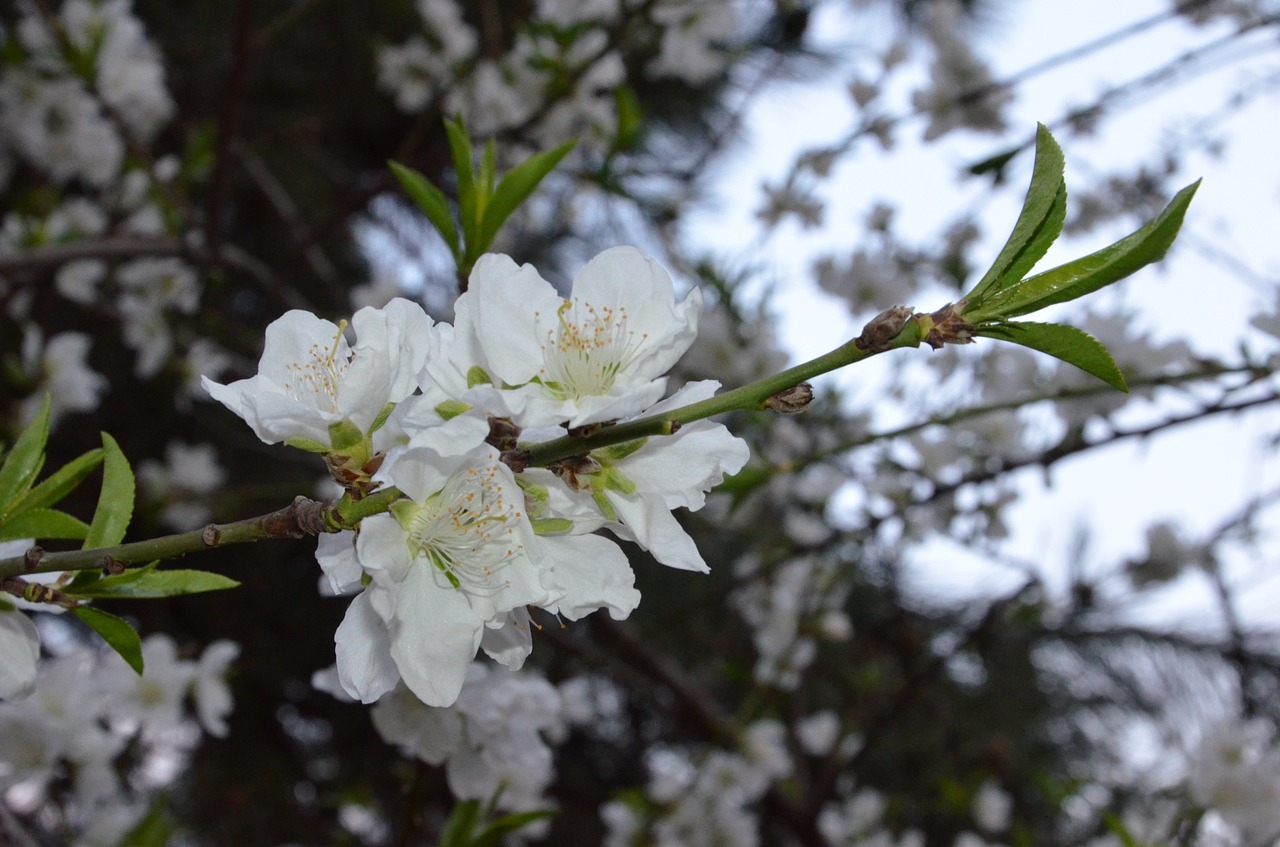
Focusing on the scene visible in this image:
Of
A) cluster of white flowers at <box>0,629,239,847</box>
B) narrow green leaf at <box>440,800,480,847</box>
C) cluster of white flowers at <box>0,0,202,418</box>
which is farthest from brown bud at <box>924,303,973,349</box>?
cluster of white flowers at <box>0,0,202,418</box>

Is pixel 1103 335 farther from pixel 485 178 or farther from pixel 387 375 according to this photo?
pixel 387 375

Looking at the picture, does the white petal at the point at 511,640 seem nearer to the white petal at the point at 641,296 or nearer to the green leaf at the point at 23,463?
the white petal at the point at 641,296

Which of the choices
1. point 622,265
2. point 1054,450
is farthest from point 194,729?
point 622,265

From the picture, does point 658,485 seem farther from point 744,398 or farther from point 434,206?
point 434,206

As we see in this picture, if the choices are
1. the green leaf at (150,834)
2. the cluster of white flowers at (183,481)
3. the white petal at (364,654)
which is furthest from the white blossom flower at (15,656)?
the cluster of white flowers at (183,481)

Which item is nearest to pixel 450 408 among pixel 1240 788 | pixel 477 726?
pixel 477 726
